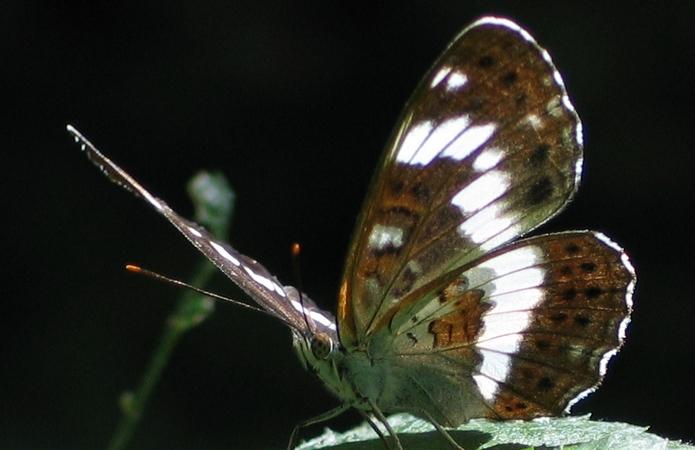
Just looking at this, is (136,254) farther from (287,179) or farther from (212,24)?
(212,24)

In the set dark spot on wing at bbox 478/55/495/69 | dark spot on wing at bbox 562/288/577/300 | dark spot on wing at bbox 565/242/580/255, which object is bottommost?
dark spot on wing at bbox 562/288/577/300

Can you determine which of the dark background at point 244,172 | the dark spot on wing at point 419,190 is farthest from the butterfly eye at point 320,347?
the dark background at point 244,172

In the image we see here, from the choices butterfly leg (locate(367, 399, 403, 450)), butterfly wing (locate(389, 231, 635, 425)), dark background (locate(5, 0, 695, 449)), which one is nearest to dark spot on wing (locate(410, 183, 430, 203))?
butterfly wing (locate(389, 231, 635, 425))

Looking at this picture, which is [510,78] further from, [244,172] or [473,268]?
[244,172]

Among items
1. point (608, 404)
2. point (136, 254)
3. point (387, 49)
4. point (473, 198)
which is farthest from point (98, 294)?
point (473, 198)

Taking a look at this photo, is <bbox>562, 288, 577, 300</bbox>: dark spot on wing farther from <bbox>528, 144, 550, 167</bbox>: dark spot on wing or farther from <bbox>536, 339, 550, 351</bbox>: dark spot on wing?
<bbox>528, 144, 550, 167</bbox>: dark spot on wing

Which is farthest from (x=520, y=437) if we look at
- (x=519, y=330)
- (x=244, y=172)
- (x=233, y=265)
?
(x=244, y=172)
